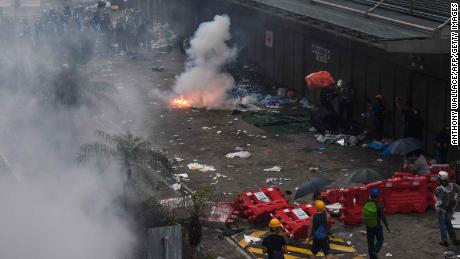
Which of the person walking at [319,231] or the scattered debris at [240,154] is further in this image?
the scattered debris at [240,154]

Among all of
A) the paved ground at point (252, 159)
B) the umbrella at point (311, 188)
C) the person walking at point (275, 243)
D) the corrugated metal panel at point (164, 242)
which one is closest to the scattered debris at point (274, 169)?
the paved ground at point (252, 159)

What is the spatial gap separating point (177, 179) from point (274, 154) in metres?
2.77

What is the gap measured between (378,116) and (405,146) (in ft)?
8.71

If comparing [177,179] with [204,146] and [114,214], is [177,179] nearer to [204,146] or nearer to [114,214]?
[204,146]

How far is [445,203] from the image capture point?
38.4 feet

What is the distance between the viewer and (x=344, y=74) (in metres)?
20.4

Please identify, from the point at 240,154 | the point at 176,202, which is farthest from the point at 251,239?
the point at 240,154

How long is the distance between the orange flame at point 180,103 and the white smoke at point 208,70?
156 mm

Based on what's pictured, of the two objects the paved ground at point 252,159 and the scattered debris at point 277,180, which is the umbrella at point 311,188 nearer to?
the paved ground at point 252,159

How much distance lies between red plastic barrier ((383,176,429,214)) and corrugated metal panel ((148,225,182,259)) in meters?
6.36

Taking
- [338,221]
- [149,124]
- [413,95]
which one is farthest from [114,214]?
[149,124]

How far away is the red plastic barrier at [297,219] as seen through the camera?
12367 millimetres

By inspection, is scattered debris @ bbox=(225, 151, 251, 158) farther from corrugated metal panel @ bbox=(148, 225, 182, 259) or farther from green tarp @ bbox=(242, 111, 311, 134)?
corrugated metal panel @ bbox=(148, 225, 182, 259)

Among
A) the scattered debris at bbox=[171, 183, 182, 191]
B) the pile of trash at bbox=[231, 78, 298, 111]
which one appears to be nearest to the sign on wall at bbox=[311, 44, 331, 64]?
the pile of trash at bbox=[231, 78, 298, 111]
